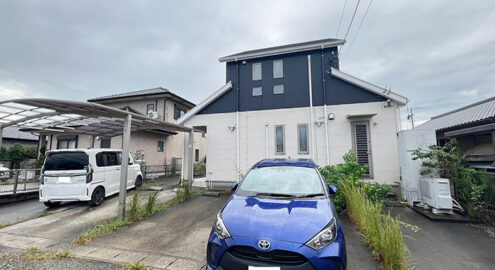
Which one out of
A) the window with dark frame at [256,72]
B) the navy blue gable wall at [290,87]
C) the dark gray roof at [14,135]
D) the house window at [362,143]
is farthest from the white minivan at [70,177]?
the dark gray roof at [14,135]

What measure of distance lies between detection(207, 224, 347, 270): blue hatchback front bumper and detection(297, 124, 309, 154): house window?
5.18 meters

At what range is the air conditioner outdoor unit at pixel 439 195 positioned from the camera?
4.33 meters

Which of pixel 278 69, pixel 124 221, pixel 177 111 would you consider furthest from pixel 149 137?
pixel 278 69

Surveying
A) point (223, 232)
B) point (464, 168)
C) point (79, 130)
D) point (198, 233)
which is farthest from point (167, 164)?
point (464, 168)

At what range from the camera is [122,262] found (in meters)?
2.59

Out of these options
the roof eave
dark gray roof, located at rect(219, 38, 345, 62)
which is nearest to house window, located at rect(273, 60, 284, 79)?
dark gray roof, located at rect(219, 38, 345, 62)

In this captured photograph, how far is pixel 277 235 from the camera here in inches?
70.0

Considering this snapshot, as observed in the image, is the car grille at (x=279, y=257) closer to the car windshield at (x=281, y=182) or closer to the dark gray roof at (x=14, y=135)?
the car windshield at (x=281, y=182)

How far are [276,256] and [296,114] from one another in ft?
19.6

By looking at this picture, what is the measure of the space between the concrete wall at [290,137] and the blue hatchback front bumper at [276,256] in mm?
5254

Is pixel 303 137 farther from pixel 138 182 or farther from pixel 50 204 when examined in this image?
pixel 50 204

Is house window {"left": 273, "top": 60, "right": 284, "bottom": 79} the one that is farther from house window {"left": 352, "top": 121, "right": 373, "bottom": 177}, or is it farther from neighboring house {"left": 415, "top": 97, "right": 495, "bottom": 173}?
neighboring house {"left": 415, "top": 97, "right": 495, "bottom": 173}

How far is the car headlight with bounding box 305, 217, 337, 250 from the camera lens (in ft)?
5.72

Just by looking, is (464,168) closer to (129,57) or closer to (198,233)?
(198,233)
